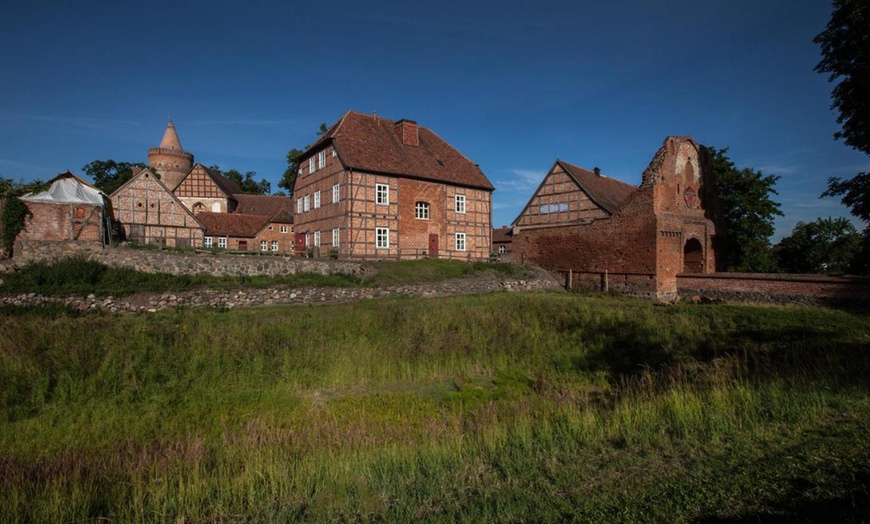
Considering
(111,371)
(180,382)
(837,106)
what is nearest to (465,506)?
(180,382)

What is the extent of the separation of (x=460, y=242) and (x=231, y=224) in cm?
2338

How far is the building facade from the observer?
27.7 m

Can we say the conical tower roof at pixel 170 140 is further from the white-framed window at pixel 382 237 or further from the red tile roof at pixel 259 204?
the white-framed window at pixel 382 237

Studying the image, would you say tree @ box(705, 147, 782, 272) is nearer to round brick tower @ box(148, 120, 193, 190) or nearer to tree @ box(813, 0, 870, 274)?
tree @ box(813, 0, 870, 274)

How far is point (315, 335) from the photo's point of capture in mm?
11969

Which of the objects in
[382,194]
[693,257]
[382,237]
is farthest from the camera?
[382,194]

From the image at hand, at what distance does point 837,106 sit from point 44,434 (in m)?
28.3

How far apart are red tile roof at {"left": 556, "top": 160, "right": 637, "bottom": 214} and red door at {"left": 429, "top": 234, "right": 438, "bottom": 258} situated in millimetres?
10629

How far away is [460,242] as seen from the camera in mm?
32125

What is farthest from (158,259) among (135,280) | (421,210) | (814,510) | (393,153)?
(814,510)

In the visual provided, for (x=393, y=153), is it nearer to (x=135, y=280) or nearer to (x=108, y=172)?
(x=135, y=280)

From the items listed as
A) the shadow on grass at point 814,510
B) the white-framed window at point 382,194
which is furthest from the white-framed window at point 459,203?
the shadow on grass at point 814,510

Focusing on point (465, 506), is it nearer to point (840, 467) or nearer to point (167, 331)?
point (840, 467)

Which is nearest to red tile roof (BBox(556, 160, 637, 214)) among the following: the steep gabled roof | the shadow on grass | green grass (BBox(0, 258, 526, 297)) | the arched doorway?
the arched doorway
